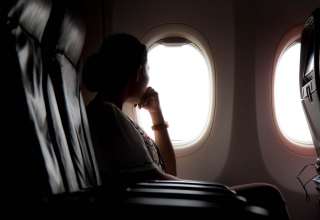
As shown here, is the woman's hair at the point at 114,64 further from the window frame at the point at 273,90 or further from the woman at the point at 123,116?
the window frame at the point at 273,90

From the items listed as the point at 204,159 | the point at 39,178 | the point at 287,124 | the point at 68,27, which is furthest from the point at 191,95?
the point at 39,178

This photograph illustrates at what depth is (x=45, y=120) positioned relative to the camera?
83 cm

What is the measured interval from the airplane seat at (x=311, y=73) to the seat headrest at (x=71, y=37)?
3.02ft

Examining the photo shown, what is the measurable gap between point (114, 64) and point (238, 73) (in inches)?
31.6

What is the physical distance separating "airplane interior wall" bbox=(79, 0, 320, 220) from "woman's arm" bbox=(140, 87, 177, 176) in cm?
17

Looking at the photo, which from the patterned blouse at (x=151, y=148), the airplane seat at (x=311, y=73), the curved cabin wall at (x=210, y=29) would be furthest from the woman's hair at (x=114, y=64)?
the airplane seat at (x=311, y=73)

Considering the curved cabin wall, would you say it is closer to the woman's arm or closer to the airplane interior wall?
the airplane interior wall

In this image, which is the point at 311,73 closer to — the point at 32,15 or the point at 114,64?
the point at 114,64

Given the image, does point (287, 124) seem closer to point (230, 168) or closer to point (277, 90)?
point (277, 90)

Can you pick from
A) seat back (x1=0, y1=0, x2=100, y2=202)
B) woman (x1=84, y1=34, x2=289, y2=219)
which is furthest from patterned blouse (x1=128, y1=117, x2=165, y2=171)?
seat back (x1=0, y1=0, x2=100, y2=202)

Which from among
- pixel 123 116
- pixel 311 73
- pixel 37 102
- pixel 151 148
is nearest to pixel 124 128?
pixel 123 116

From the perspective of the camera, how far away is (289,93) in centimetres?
213

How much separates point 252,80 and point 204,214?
65.5 inches

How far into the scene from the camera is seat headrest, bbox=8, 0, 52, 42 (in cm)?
70
